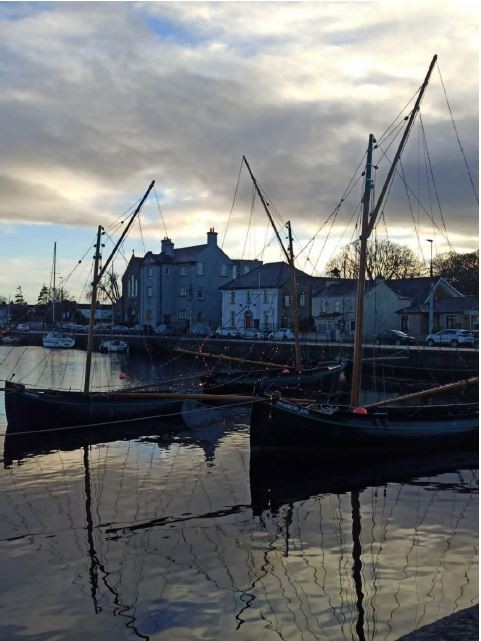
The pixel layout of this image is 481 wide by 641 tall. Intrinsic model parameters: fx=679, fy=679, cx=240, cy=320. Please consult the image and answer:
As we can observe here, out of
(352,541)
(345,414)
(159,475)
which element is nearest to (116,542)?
(352,541)

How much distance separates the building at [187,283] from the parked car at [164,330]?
13.2ft

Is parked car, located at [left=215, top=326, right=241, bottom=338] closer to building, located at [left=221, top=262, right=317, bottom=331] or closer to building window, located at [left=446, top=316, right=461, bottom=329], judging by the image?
building, located at [left=221, top=262, right=317, bottom=331]

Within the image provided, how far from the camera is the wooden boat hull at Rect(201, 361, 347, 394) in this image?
133 feet

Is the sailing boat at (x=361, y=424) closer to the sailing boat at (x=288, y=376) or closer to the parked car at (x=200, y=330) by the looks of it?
the sailing boat at (x=288, y=376)

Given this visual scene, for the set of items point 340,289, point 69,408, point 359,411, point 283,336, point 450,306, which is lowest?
point 69,408

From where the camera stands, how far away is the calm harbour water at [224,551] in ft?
39.6

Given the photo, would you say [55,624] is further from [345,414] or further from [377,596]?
[345,414]

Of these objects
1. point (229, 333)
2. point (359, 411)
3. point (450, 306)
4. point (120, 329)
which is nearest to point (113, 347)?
point (120, 329)

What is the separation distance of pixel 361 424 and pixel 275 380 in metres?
19.7

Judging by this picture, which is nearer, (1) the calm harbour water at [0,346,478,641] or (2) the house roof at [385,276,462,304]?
(1) the calm harbour water at [0,346,478,641]

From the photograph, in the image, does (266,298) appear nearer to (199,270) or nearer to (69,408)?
(199,270)

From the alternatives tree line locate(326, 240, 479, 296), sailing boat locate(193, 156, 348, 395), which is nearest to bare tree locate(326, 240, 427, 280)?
tree line locate(326, 240, 479, 296)

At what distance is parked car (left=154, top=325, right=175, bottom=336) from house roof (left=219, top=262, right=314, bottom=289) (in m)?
10.5

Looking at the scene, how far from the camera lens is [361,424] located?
25.7 meters
